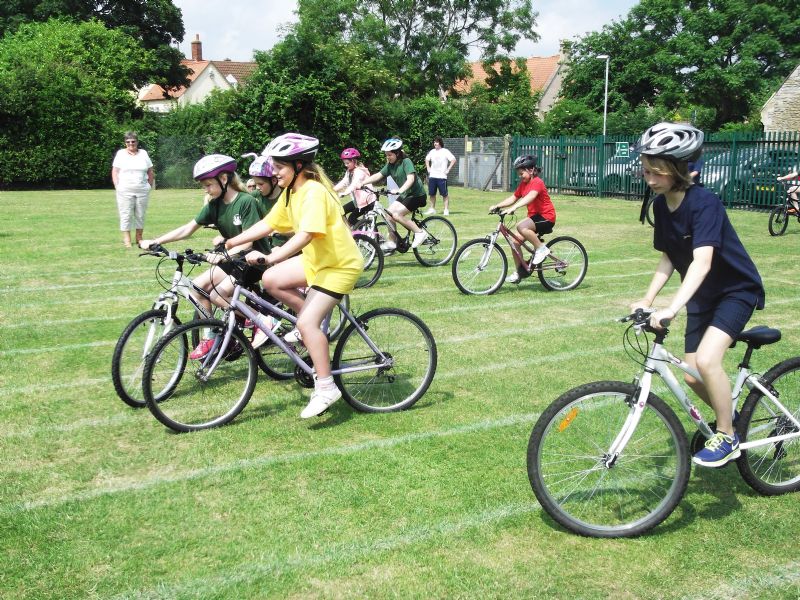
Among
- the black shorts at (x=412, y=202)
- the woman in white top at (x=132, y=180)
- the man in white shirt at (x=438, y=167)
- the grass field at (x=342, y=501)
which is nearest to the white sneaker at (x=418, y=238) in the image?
the black shorts at (x=412, y=202)

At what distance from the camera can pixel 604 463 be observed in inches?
152

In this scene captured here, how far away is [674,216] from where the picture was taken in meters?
3.97

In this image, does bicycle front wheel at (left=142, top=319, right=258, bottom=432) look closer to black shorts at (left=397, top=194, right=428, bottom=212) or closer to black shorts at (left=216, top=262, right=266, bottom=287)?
black shorts at (left=216, top=262, right=266, bottom=287)

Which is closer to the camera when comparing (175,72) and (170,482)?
(170,482)

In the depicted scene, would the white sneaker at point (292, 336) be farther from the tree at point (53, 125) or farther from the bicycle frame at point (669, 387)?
the tree at point (53, 125)

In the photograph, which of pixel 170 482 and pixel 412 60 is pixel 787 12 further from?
pixel 170 482

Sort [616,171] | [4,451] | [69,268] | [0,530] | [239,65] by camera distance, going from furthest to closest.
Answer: [239,65], [616,171], [69,268], [4,451], [0,530]

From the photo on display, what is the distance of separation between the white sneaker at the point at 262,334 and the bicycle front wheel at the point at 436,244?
6.42 metres

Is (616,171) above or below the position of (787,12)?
below

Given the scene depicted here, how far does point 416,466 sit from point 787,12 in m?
58.8

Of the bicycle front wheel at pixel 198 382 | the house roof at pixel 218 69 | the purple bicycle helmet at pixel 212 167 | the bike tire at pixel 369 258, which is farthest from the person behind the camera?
the house roof at pixel 218 69

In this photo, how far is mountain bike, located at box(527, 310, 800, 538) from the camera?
12.3ft

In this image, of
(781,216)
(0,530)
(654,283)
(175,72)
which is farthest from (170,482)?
(175,72)

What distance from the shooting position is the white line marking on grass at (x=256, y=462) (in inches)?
169
